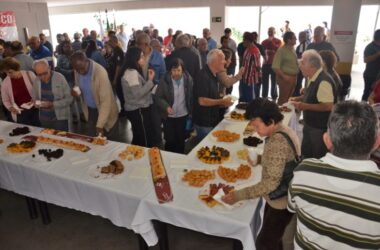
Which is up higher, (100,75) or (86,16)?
(86,16)

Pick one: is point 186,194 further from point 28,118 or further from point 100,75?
point 28,118

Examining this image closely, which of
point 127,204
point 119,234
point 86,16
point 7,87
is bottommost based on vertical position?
point 119,234

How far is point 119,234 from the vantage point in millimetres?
2557

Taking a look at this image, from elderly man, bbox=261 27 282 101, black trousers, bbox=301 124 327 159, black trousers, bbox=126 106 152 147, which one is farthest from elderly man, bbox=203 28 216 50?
black trousers, bbox=301 124 327 159

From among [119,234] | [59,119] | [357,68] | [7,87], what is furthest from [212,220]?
[357,68]

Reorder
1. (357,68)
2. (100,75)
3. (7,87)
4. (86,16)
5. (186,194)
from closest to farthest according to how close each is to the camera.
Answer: (186,194)
(100,75)
(7,87)
(357,68)
(86,16)

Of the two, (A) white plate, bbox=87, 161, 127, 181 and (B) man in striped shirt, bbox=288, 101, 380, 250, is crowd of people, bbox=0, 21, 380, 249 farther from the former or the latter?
(A) white plate, bbox=87, 161, 127, 181

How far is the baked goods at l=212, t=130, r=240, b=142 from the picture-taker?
2.69 m

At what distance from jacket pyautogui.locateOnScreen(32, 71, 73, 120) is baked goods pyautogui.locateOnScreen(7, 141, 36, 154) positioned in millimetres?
576

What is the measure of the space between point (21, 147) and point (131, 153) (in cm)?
102

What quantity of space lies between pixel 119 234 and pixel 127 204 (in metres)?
0.76

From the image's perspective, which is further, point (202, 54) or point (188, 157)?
point (202, 54)

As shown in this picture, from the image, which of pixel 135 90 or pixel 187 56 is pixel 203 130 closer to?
pixel 135 90

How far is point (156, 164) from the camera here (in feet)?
7.39
